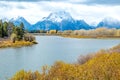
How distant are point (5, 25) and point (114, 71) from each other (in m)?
110

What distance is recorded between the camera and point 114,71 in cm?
2008

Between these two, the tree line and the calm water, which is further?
the tree line

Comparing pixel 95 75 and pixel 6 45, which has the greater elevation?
pixel 95 75

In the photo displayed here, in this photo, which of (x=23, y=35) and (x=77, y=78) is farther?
(x=23, y=35)

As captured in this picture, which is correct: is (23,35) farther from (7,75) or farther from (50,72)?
(50,72)

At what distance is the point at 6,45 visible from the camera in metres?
98.9

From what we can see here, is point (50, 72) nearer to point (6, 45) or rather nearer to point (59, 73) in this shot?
point (59, 73)

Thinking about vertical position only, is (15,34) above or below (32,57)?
above

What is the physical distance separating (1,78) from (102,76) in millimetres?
20897

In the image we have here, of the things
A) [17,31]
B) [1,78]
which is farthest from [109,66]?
[17,31]

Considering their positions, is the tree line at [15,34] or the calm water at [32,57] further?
the tree line at [15,34]

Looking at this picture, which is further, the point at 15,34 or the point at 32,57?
the point at 15,34

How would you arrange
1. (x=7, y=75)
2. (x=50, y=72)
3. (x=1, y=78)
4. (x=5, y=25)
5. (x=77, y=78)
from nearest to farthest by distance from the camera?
1. (x=77, y=78)
2. (x=50, y=72)
3. (x=1, y=78)
4. (x=7, y=75)
5. (x=5, y=25)

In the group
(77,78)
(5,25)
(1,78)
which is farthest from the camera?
(5,25)
